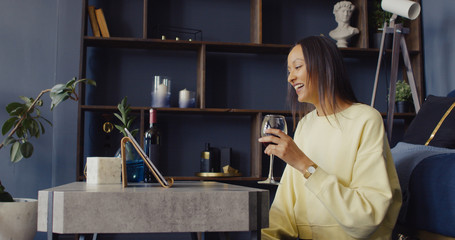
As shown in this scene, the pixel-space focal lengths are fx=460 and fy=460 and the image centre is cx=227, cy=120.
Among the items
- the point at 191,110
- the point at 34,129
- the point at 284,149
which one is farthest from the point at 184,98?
the point at 284,149

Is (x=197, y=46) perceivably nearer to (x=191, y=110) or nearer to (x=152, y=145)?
(x=191, y=110)

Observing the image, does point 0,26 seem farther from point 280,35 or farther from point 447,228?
point 447,228

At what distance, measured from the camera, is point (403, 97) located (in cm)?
340

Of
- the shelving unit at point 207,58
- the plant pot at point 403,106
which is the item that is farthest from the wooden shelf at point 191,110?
the plant pot at point 403,106

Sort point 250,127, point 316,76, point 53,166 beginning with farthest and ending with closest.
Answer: point 250,127 < point 53,166 < point 316,76

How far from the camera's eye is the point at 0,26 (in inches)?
133

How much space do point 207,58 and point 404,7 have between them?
56.8 inches

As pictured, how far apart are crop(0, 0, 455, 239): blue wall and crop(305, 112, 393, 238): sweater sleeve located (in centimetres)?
221

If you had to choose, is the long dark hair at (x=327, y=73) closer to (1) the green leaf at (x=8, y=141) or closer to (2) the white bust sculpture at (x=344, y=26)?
(2) the white bust sculpture at (x=344, y=26)

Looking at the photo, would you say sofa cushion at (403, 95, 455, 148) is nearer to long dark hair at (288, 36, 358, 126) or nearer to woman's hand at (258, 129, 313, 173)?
long dark hair at (288, 36, 358, 126)

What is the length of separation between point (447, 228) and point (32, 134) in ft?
8.26

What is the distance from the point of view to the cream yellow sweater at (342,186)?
129 centimetres

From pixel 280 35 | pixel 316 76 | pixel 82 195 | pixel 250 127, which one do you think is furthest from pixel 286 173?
pixel 280 35

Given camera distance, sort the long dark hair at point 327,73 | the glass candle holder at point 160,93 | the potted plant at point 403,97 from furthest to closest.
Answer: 1. the potted plant at point 403,97
2. the glass candle holder at point 160,93
3. the long dark hair at point 327,73
